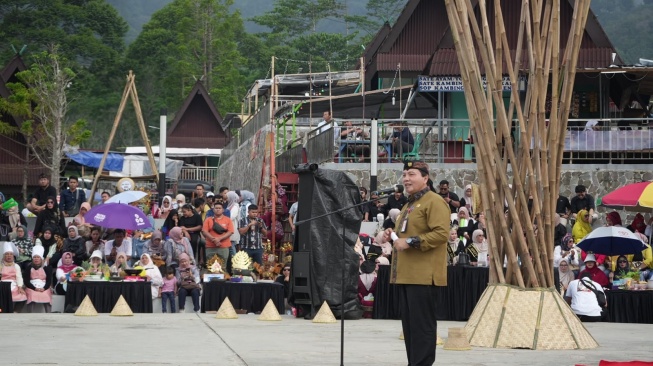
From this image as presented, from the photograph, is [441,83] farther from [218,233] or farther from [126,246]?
[126,246]

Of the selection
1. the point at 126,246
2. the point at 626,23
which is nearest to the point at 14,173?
the point at 126,246

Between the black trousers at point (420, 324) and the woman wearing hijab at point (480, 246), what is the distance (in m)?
8.86

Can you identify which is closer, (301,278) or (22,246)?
(301,278)

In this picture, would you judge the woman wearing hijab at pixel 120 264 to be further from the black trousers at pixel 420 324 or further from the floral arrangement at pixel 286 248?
the black trousers at pixel 420 324

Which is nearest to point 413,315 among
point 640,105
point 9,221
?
point 9,221

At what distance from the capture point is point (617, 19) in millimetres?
130500

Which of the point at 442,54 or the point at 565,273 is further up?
the point at 442,54

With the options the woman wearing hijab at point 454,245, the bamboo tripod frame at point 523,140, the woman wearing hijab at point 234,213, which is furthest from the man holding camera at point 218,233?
the bamboo tripod frame at point 523,140

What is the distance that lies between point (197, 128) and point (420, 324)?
4944 centimetres

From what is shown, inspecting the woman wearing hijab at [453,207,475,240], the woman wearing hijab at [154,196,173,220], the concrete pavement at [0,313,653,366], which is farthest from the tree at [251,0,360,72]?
the concrete pavement at [0,313,653,366]

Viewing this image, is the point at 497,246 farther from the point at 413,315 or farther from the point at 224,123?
the point at 224,123

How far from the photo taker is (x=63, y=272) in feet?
63.2

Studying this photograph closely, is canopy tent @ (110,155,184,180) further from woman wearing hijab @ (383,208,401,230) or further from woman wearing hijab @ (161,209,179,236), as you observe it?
woman wearing hijab @ (383,208,401,230)

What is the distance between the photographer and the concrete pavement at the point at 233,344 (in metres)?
10.5
